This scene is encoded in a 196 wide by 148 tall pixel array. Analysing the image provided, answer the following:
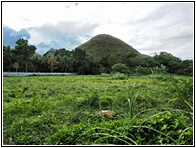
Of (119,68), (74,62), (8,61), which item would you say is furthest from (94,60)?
(8,61)

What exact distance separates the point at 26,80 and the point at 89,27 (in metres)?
1.86

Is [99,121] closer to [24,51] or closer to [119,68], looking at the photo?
[24,51]

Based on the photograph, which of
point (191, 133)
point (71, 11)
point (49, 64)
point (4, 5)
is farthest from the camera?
point (49, 64)

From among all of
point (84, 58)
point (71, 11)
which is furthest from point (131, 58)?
point (71, 11)

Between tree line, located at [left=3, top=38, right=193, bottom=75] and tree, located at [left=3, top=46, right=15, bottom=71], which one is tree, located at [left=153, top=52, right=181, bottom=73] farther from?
tree, located at [left=3, top=46, right=15, bottom=71]

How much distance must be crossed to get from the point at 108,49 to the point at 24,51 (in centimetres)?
389

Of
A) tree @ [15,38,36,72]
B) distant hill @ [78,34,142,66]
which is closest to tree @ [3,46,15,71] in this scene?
tree @ [15,38,36,72]

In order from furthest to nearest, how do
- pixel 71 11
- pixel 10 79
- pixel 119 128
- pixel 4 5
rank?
1. pixel 10 79
2. pixel 71 11
3. pixel 4 5
4. pixel 119 128

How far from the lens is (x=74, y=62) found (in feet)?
15.9

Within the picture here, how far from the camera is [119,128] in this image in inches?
42.3

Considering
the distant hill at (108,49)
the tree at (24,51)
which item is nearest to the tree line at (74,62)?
the tree at (24,51)

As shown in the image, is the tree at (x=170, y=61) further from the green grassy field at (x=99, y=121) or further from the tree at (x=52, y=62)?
the tree at (x=52, y=62)

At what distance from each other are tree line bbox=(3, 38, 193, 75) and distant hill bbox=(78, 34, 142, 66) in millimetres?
206

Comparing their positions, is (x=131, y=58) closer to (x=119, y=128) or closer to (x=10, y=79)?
(x=10, y=79)
